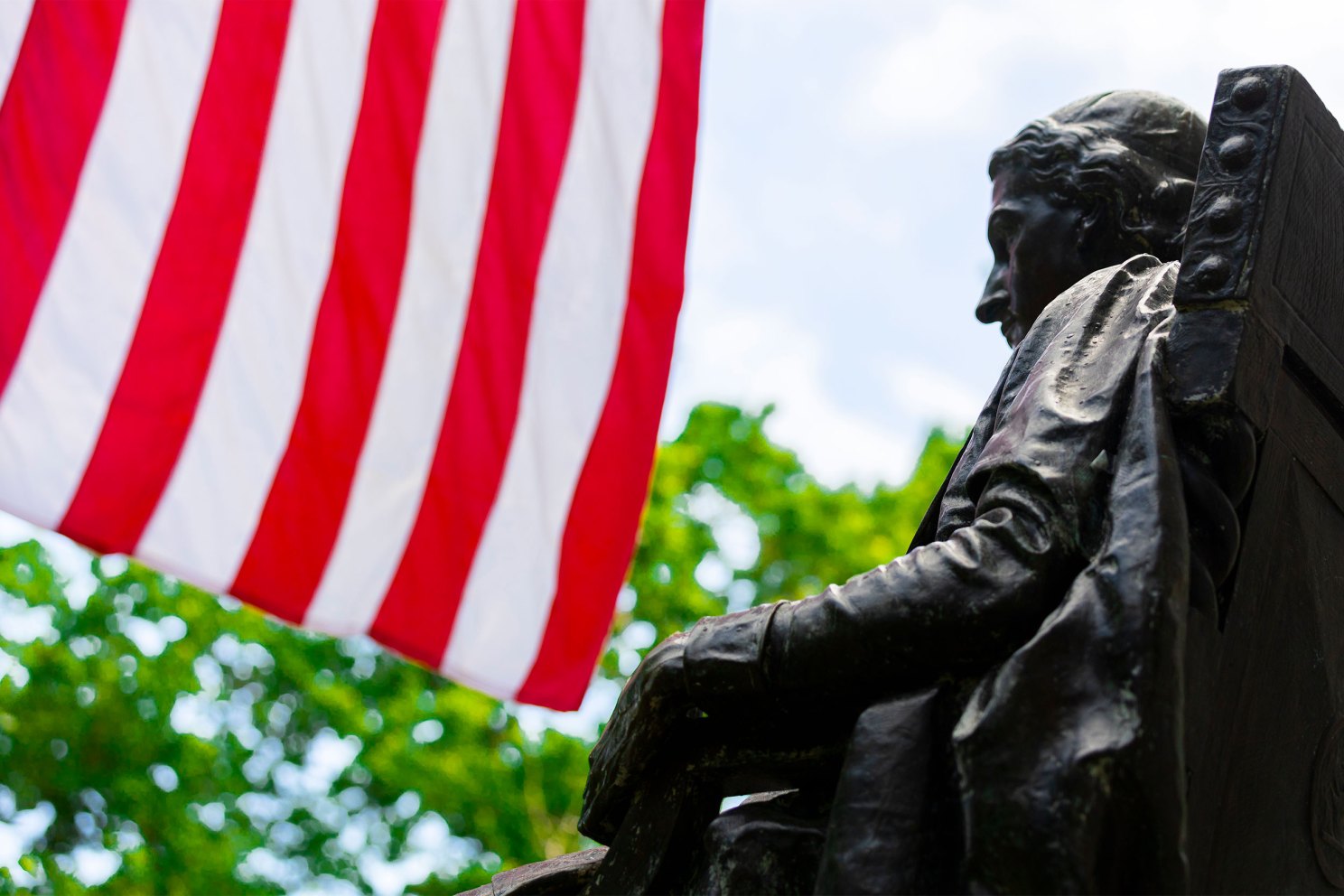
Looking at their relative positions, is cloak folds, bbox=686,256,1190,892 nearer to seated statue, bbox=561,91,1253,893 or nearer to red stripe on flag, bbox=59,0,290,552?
seated statue, bbox=561,91,1253,893

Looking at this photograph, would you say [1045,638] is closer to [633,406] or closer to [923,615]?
[923,615]

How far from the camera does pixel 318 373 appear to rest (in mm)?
4824

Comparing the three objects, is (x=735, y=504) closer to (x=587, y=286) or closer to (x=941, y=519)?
(x=587, y=286)

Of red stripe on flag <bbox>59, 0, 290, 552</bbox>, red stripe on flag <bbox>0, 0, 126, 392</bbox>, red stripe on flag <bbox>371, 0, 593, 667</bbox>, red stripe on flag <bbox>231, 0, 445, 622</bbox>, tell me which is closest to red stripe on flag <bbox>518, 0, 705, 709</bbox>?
red stripe on flag <bbox>371, 0, 593, 667</bbox>

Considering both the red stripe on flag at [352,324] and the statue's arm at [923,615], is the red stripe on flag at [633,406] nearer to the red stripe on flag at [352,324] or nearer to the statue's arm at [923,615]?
the red stripe on flag at [352,324]

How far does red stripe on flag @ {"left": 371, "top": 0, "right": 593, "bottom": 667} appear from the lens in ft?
16.1

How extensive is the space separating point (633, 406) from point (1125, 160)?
2.33 meters

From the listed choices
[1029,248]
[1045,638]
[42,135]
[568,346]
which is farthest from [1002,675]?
[42,135]

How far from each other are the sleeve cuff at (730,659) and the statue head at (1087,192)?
1.19 metres

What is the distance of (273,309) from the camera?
4781 mm

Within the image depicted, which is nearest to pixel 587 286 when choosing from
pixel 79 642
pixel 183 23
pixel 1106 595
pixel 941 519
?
pixel 183 23

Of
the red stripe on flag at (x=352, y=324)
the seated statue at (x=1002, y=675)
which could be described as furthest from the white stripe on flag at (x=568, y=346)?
the seated statue at (x=1002, y=675)

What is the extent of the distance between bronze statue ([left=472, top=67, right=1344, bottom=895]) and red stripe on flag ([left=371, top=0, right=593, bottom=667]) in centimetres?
192

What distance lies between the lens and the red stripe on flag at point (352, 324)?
15.2 ft
